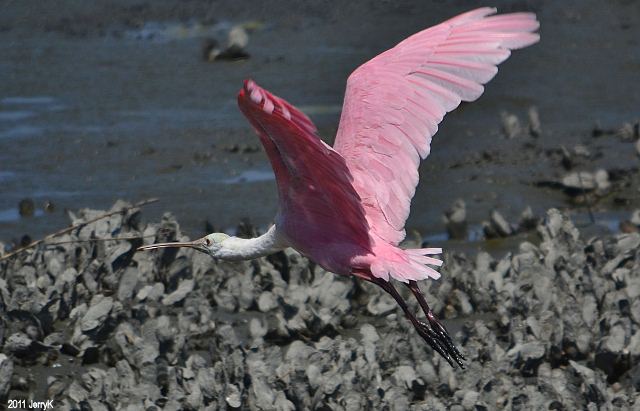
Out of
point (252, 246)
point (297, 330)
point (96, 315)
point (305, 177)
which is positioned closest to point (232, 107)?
point (297, 330)

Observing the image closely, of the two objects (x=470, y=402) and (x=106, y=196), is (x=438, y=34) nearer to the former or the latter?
(x=470, y=402)

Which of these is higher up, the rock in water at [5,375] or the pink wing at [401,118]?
the pink wing at [401,118]

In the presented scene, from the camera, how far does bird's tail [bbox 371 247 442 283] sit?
6000mm

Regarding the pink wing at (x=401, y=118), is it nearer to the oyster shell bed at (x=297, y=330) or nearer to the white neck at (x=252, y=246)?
the white neck at (x=252, y=246)

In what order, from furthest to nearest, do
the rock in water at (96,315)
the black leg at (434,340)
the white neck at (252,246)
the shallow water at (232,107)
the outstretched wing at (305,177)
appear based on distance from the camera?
the shallow water at (232,107) → the rock in water at (96,315) → the white neck at (252,246) → the black leg at (434,340) → the outstretched wing at (305,177)

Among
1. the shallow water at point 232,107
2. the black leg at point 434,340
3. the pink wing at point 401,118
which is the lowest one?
the shallow water at point 232,107

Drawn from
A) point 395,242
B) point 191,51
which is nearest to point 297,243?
point 395,242

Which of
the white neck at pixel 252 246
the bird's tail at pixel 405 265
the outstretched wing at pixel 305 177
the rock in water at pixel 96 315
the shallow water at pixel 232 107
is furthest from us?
the shallow water at pixel 232 107

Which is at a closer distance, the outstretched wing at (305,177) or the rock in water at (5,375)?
the outstretched wing at (305,177)

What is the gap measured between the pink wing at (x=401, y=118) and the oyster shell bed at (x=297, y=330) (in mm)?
862

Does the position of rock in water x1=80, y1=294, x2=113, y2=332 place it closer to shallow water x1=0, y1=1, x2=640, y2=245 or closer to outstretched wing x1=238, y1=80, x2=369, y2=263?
outstretched wing x1=238, y1=80, x2=369, y2=263

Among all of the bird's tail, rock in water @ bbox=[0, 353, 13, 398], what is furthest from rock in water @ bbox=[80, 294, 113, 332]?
the bird's tail

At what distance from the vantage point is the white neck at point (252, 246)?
662 cm

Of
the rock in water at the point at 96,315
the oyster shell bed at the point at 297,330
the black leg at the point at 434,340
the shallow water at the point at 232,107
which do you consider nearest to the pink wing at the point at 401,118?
the black leg at the point at 434,340
